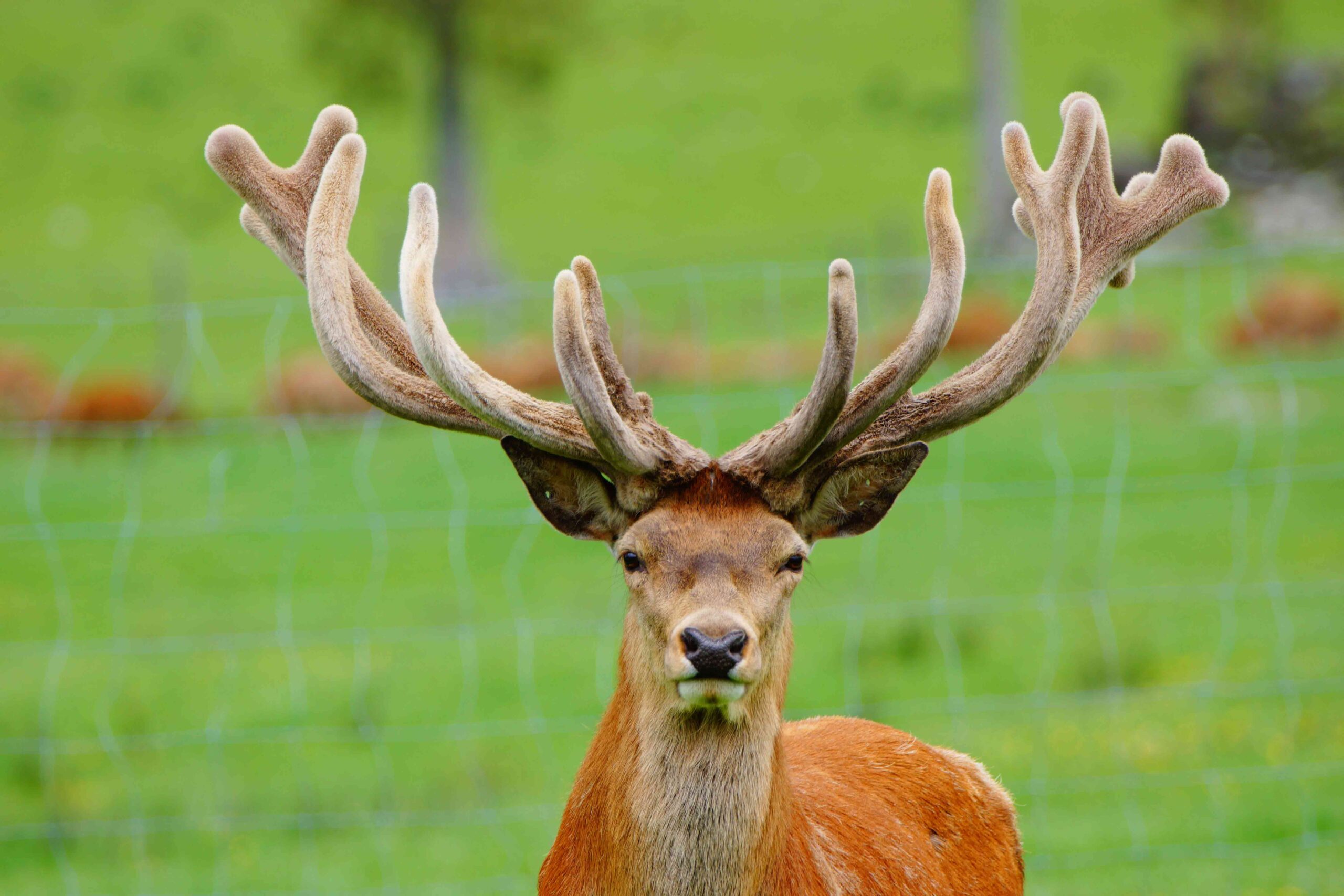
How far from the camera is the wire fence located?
6.22 metres

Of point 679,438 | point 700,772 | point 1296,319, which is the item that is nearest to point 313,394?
point 1296,319

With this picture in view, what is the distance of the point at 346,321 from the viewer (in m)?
3.44

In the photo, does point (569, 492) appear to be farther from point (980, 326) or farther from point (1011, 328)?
point (980, 326)

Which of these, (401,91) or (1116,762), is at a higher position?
(401,91)

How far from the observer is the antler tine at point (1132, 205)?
12.2 feet

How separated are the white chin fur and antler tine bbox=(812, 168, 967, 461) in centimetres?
61

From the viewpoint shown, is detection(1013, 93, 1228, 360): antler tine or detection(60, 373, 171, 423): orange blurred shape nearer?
detection(1013, 93, 1228, 360): antler tine

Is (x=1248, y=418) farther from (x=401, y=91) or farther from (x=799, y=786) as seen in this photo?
(x=401, y=91)

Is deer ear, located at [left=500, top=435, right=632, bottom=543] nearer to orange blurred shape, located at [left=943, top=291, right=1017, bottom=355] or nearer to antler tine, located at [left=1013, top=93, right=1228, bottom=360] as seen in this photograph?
antler tine, located at [left=1013, top=93, right=1228, bottom=360]

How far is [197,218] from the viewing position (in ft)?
102

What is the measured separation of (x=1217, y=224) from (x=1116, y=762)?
63.9 feet

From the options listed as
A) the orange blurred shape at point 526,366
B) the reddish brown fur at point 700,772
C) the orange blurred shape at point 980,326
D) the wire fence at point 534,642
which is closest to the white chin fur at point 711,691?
the reddish brown fur at point 700,772

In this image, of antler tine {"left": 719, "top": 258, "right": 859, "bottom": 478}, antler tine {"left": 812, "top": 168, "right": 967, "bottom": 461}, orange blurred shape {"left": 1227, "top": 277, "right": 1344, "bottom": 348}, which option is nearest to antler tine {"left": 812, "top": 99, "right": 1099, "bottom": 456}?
antler tine {"left": 812, "top": 168, "right": 967, "bottom": 461}

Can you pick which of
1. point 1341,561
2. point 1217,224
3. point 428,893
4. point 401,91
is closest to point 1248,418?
point 1341,561
